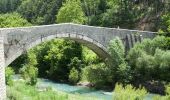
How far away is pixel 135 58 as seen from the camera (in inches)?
1395

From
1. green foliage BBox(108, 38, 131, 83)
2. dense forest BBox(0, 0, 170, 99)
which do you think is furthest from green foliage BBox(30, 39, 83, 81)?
green foliage BBox(108, 38, 131, 83)

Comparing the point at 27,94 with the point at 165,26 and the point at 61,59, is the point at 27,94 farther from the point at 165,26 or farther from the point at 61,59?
the point at 165,26

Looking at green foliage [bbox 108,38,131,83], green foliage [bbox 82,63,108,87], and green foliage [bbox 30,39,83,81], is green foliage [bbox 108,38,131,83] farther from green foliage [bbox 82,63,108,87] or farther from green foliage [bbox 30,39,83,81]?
green foliage [bbox 30,39,83,81]

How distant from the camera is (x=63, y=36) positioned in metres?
34.4

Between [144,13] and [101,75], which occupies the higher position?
[144,13]

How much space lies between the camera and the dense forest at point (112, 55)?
112 ft

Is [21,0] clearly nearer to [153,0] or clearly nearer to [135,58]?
[153,0]

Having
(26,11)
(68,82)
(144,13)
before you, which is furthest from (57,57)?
(26,11)

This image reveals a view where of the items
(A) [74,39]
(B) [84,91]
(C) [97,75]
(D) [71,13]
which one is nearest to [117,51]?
(C) [97,75]

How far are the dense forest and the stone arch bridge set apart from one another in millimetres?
958

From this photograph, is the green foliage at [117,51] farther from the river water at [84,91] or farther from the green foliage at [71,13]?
the green foliage at [71,13]

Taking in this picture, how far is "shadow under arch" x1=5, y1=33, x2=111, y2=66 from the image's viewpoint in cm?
3136

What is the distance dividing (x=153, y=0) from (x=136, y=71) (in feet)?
55.6

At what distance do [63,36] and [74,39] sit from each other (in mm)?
1940
